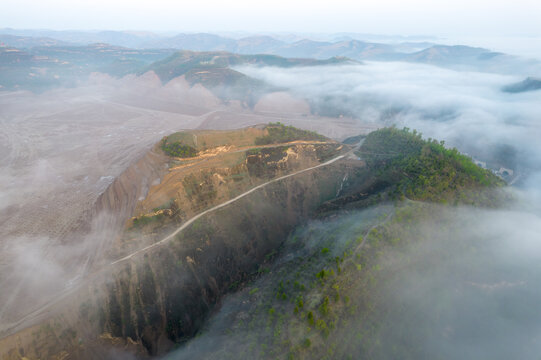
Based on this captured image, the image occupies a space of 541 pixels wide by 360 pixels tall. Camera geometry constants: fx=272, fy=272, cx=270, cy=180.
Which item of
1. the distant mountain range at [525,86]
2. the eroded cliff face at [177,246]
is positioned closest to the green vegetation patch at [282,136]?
the eroded cliff face at [177,246]

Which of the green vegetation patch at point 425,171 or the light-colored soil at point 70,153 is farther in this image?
the green vegetation patch at point 425,171

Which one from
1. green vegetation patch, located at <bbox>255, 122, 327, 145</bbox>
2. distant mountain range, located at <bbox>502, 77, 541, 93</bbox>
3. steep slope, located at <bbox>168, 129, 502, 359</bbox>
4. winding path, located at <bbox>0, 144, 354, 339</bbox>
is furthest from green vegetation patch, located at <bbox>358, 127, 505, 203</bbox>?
distant mountain range, located at <bbox>502, 77, 541, 93</bbox>

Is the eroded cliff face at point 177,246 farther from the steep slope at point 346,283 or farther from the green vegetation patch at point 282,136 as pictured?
the steep slope at point 346,283

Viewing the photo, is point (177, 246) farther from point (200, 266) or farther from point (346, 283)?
point (346, 283)

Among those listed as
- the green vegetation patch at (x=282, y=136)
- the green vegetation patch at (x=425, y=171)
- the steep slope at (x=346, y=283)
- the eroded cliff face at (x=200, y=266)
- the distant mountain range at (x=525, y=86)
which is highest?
the distant mountain range at (x=525, y=86)

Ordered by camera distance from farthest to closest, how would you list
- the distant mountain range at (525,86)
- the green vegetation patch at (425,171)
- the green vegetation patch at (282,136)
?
the distant mountain range at (525,86) < the green vegetation patch at (282,136) < the green vegetation patch at (425,171)

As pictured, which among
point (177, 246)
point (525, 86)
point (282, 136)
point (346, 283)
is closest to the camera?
point (346, 283)

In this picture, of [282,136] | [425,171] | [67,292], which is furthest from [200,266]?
[425,171]

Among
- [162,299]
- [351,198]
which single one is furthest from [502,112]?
[162,299]

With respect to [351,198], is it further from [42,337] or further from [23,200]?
[23,200]
